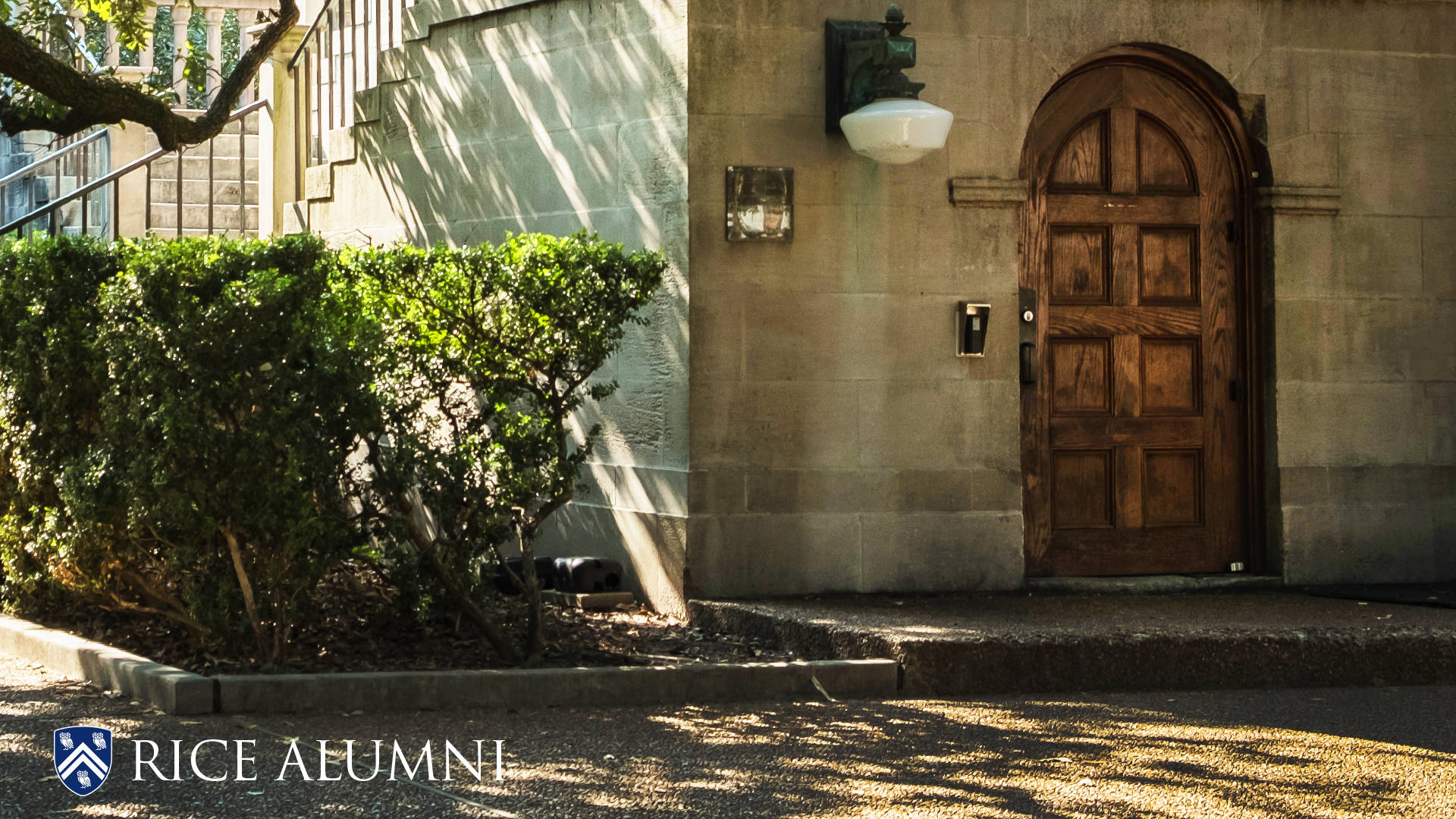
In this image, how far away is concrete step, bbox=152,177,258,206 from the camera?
14.0 m

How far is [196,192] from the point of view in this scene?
1416 cm

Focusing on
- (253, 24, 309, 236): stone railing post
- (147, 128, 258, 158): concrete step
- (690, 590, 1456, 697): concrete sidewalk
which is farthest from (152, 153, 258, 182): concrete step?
(690, 590, 1456, 697): concrete sidewalk

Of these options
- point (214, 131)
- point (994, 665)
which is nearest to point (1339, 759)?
point (994, 665)

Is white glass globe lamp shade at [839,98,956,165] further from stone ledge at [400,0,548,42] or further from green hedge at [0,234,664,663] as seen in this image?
stone ledge at [400,0,548,42]

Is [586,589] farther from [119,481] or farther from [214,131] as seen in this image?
[214,131]

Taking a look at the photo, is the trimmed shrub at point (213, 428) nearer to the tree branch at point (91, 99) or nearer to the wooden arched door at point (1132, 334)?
the tree branch at point (91, 99)

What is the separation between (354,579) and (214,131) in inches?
129

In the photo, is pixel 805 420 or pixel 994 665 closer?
pixel 994 665

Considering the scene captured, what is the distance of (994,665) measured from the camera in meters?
6.54

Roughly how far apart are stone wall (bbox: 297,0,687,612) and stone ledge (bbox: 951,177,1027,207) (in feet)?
4.88

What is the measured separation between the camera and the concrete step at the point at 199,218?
1369cm

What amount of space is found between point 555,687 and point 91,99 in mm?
4259

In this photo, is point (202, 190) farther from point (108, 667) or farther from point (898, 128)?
point (898, 128)

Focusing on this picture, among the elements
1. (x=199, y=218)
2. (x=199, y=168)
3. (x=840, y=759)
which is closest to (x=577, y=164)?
(x=840, y=759)
